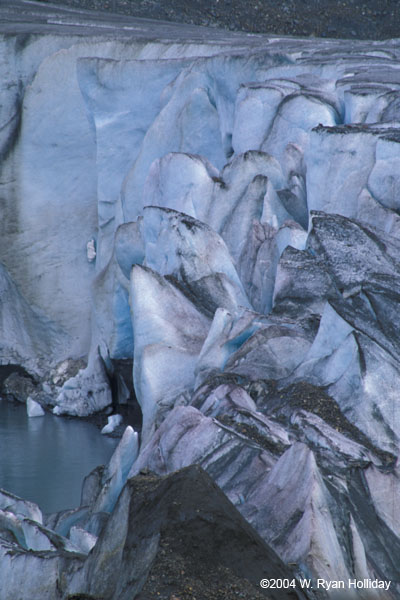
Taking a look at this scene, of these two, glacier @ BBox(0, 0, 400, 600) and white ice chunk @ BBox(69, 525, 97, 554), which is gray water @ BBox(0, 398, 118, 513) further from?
white ice chunk @ BBox(69, 525, 97, 554)

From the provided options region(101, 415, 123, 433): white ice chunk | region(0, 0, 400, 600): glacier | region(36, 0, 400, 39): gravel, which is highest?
region(36, 0, 400, 39): gravel

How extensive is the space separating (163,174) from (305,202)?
1624 mm

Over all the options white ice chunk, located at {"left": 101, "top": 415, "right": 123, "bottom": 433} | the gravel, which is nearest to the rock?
white ice chunk, located at {"left": 101, "top": 415, "right": 123, "bottom": 433}

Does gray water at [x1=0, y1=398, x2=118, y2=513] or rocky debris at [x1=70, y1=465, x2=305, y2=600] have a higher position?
rocky debris at [x1=70, y1=465, x2=305, y2=600]

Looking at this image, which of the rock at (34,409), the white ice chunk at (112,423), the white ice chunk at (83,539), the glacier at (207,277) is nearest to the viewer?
the glacier at (207,277)

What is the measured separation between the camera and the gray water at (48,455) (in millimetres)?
8500

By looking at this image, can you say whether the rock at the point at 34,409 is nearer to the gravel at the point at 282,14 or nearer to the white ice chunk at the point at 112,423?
the white ice chunk at the point at 112,423

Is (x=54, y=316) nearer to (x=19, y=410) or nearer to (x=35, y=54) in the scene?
(x=19, y=410)

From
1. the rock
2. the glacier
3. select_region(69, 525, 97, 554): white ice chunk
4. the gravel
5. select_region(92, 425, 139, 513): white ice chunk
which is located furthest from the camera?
the gravel

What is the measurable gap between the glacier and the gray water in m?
0.40

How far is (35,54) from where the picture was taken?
12273mm

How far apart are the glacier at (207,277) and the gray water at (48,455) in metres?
0.40

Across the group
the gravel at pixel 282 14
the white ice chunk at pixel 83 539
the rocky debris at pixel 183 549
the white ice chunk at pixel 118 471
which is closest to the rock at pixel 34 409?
the white ice chunk at pixel 118 471

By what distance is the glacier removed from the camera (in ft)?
14.4
